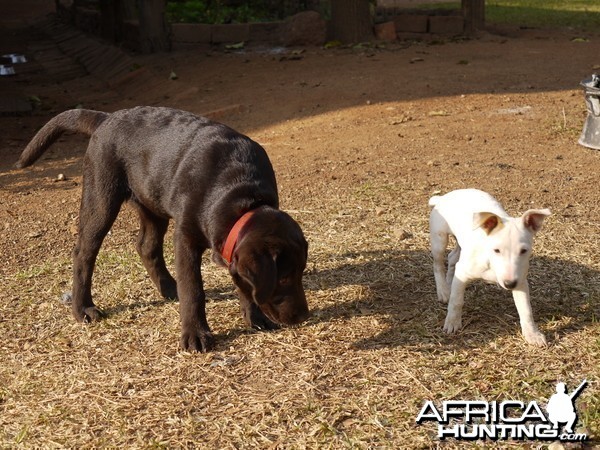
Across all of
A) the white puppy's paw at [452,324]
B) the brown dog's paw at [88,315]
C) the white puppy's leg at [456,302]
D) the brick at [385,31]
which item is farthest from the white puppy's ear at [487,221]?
the brick at [385,31]

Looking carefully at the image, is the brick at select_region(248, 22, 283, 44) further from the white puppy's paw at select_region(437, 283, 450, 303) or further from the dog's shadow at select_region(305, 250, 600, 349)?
the white puppy's paw at select_region(437, 283, 450, 303)

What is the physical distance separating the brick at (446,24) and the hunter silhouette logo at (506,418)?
515 inches

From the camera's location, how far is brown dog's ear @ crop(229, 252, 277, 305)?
4078 mm

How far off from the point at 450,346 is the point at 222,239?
1.30 metres

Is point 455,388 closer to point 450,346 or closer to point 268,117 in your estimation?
point 450,346

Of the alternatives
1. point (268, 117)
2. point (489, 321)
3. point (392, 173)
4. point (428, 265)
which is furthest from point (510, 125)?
point (489, 321)

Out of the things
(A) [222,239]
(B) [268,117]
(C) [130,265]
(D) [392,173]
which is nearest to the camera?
(A) [222,239]

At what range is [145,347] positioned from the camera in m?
4.67

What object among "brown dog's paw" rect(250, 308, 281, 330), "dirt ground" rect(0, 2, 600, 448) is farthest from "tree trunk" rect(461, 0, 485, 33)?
"brown dog's paw" rect(250, 308, 281, 330)

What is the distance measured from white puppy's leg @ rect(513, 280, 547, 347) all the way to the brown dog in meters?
1.08

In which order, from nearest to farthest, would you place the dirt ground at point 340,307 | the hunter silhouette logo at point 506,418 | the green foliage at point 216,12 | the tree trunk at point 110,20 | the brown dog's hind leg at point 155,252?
the hunter silhouette logo at point 506,418 < the dirt ground at point 340,307 < the brown dog's hind leg at point 155,252 < the green foliage at point 216,12 < the tree trunk at point 110,20

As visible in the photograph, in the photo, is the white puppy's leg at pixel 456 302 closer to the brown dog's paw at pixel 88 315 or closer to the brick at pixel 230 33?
the brown dog's paw at pixel 88 315

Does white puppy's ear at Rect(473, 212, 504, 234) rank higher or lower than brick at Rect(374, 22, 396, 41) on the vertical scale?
higher

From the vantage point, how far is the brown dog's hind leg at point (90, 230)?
496 cm
